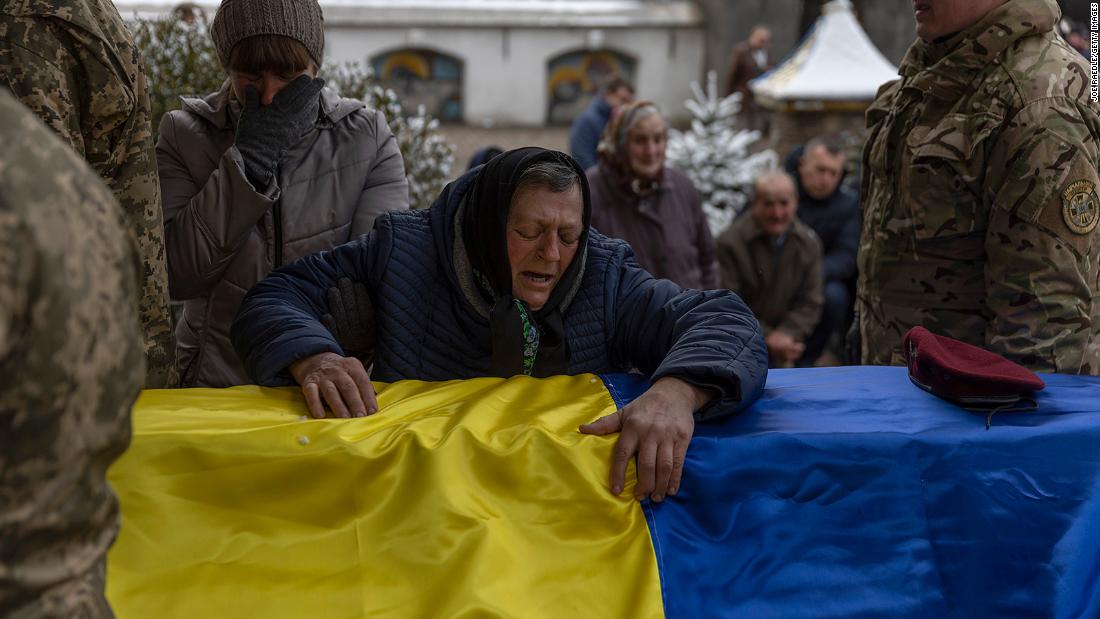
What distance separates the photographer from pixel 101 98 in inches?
98.3

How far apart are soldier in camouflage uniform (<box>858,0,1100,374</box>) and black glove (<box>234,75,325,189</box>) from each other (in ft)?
5.33

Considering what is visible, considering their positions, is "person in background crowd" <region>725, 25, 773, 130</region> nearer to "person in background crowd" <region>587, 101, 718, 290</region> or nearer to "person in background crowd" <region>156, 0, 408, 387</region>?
"person in background crowd" <region>587, 101, 718, 290</region>

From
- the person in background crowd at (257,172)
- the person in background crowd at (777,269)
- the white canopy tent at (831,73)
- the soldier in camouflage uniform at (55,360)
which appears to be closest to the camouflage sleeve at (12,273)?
the soldier in camouflage uniform at (55,360)

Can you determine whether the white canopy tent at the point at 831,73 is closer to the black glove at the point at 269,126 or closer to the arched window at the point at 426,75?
the black glove at the point at 269,126

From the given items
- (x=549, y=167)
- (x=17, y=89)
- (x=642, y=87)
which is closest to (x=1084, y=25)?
(x=642, y=87)

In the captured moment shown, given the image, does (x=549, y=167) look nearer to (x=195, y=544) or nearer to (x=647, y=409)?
(x=647, y=409)

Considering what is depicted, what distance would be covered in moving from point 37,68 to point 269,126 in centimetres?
65

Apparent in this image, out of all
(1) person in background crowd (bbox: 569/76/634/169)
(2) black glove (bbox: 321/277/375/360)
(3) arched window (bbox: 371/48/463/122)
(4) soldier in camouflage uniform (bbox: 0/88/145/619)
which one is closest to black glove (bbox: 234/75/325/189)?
(2) black glove (bbox: 321/277/375/360)

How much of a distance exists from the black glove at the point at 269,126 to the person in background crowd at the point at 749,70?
49.6 feet

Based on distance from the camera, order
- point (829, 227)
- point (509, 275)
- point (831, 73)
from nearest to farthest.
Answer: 1. point (509, 275)
2. point (829, 227)
3. point (831, 73)

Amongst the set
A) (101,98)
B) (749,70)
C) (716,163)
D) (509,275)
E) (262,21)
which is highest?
(262,21)

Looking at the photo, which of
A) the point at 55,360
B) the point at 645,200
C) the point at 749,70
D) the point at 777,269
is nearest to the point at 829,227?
the point at 777,269

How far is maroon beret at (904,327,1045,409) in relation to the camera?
2.56m

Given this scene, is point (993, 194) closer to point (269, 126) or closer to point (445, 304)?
point (445, 304)
